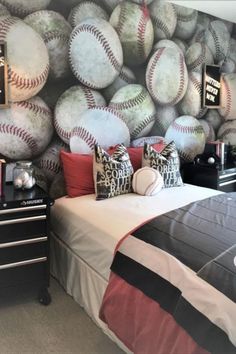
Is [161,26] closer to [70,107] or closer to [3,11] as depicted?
[70,107]

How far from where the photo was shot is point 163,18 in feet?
10.6

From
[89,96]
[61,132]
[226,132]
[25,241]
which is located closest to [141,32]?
[89,96]

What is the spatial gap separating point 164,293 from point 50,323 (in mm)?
938

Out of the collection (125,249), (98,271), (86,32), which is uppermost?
(86,32)

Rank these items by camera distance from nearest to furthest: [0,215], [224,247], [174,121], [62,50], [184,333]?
[184,333] < [224,247] < [0,215] < [62,50] < [174,121]

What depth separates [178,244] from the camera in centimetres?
166

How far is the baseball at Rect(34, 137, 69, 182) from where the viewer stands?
2742 mm

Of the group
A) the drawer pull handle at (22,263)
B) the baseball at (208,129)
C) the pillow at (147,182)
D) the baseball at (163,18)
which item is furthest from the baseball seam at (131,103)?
the drawer pull handle at (22,263)

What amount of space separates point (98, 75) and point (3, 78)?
84 centimetres

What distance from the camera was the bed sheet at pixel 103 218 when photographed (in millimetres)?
1967

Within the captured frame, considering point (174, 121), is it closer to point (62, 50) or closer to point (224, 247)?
point (62, 50)

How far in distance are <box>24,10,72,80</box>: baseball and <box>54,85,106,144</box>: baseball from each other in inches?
6.3

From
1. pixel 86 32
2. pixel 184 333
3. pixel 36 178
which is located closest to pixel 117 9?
pixel 86 32

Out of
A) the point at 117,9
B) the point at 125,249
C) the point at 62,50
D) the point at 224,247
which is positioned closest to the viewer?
the point at 224,247
